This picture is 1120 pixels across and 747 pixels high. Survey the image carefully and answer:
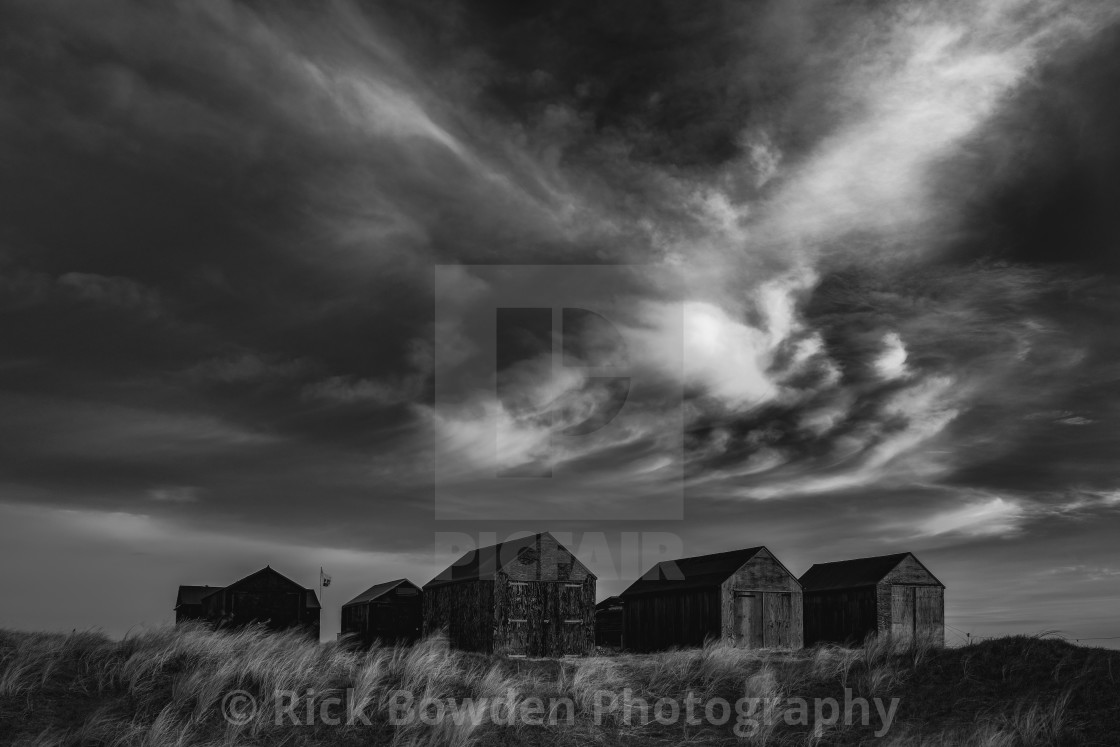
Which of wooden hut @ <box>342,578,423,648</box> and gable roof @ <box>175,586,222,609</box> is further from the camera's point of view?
gable roof @ <box>175,586,222,609</box>

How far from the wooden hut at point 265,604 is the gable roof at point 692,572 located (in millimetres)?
17384

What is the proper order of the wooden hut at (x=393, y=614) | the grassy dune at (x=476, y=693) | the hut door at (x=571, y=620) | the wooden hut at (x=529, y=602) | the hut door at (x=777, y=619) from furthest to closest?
the wooden hut at (x=393, y=614) < the hut door at (x=777, y=619) < the hut door at (x=571, y=620) < the wooden hut at (x=529, y=602) < the grassy dune at (x=476, y=693)

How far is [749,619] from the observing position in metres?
40.0

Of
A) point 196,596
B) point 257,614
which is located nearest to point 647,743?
point 257,614

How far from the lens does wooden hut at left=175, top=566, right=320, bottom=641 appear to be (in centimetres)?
4872

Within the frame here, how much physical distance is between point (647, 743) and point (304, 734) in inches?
229

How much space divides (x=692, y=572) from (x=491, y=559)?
34.1ft

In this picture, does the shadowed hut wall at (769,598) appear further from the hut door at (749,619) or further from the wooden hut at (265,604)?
the wooden hut at (265,604)

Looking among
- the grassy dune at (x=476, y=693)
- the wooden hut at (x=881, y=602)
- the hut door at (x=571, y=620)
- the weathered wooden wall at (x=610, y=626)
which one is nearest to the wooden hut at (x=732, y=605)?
the wooden hut at (x=881, y=602)

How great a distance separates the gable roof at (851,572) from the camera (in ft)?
141

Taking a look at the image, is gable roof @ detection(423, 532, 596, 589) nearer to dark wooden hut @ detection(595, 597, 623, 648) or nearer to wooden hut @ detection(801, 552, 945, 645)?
dark wooden hut @ detection(595, 597, 623, 648)

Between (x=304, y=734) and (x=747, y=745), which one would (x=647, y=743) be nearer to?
(x=747, y=745)

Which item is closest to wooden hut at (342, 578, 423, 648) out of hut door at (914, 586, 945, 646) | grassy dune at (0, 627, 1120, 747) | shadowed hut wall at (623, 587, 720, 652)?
shadowed hut wall at (623, 587, 720, 652)

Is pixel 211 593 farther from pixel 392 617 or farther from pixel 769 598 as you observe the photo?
pixel 769 598
